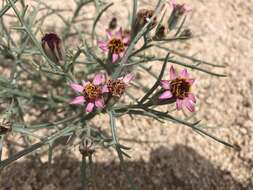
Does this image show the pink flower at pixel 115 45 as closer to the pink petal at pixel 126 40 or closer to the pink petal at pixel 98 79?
the pink petal at pixel 126 40

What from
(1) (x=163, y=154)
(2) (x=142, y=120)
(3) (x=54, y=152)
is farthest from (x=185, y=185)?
(3) (x=54, y=152)

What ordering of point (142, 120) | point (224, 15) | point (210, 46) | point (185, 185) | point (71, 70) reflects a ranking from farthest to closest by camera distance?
1. point (224, 15)
2. point (210, 46)
3. point (142, 120)
4. point (185, 185)
5. point (71, 70)

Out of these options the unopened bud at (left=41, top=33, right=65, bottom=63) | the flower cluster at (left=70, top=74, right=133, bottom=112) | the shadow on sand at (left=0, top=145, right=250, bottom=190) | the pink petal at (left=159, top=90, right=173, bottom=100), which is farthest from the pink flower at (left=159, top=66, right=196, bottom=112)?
the shadow on sand at (left=0, top=145, right=250, bottom=190)

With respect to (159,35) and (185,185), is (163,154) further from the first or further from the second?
(159,35)

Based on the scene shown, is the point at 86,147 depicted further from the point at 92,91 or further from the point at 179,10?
the point at 179,10

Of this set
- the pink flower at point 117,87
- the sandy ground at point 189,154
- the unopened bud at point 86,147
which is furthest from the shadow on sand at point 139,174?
the pink flower at point 117,87
